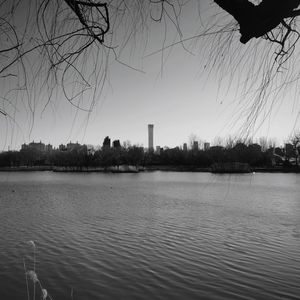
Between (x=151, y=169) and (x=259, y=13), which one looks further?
(x=151, y=169)

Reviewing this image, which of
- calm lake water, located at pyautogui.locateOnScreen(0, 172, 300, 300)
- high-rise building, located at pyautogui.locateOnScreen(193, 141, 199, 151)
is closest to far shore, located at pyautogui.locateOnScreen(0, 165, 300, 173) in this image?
high-rise building, located at pyautogui.locateOnScreen(193, 141, 199, 151)

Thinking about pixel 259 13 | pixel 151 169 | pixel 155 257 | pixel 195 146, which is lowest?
pixel 155 257

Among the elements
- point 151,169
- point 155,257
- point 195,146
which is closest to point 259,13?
point 155,257

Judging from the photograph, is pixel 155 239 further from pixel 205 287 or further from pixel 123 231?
pixel 205 287

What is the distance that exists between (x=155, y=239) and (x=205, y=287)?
20.5ft

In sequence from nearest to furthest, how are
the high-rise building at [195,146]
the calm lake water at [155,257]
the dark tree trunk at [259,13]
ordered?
the dark tree trunk at [259,13] < the calm lake water at [155,257] < the high-rise building at [195,146]

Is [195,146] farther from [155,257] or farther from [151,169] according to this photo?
[155,257]

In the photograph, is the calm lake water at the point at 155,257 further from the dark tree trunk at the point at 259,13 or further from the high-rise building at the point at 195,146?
the high-rise building at the point at 195,146

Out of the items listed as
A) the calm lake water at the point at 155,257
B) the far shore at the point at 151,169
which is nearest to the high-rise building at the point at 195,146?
the far shore at the point at 151,169

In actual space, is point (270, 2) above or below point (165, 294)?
above

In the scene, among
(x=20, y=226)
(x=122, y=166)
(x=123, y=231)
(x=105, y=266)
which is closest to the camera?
(x=105, y=266)

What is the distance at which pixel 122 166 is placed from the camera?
158 meters

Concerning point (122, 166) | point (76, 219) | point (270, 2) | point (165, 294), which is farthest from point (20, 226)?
point (122, 166)

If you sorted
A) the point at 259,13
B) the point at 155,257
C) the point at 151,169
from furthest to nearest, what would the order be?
1. the point at 151,169
2. the point at 155,257
3. the point at 259,13
